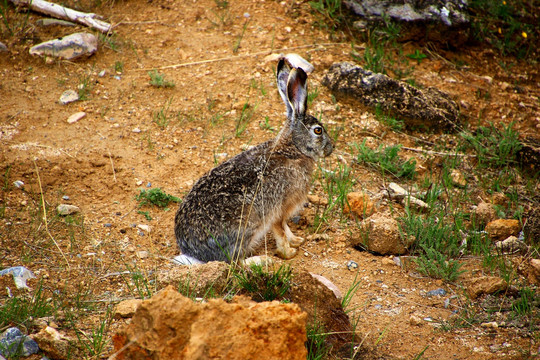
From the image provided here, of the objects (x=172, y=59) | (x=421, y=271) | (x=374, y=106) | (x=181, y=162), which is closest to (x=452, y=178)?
(x=374, y=106)

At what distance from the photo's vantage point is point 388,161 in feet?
21.2

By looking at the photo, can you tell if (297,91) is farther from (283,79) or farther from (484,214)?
(484,214)

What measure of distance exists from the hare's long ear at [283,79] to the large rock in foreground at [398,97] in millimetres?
1936

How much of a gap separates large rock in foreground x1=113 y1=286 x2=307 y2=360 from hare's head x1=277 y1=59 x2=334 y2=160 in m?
3.00

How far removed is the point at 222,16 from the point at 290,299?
617 cm

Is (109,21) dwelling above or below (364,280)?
above

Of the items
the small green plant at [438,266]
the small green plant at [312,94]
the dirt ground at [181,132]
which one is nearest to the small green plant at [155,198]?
the dirt ground at [181,132]

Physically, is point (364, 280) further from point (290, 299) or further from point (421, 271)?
point (290, 299)

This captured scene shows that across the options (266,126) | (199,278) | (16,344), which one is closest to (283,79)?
(266,126)

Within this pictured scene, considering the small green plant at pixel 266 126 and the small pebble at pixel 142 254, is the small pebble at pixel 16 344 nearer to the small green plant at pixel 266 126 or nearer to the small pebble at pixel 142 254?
the small pebble at pixel 142 254

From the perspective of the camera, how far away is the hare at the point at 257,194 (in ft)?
15.6

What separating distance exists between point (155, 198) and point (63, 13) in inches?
165

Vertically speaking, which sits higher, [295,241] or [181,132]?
[181,132]

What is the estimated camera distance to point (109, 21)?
27.6ft
